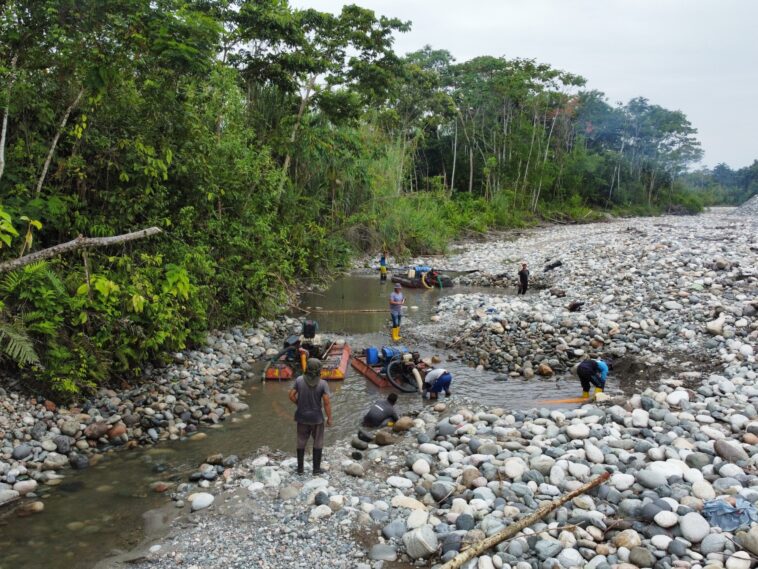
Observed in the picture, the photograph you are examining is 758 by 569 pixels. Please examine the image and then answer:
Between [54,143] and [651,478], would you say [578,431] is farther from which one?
[54,143]

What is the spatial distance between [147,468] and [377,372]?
184 inches

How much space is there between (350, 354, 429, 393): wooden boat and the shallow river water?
144 millimetres

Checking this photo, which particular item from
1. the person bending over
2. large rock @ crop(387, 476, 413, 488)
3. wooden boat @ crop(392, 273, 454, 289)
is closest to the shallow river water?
the person bending over

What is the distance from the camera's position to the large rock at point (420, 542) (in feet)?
15.7

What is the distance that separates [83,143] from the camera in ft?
29.7

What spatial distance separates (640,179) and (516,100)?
73.9 feet

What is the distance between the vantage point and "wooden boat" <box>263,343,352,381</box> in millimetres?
10188

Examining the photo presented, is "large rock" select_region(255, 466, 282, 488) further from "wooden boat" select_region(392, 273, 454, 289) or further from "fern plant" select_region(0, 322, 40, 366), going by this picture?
"wooden boat" select_region(392, 273, 454, 289)

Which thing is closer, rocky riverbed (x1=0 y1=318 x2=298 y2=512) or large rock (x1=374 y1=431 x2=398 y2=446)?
rocky riverbed (x1=0 y1=318 x2=298 y2=512)

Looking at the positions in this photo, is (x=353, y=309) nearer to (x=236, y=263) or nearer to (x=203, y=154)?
(x=236, y=263)

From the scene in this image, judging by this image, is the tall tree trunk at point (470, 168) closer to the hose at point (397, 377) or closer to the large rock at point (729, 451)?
the hose at point (397, 377)

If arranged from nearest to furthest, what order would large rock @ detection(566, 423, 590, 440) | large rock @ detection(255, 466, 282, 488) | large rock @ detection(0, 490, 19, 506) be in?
large rock @ detection(0, 490, 19, 506) < large rock @ detection(255, 466, 282, 488) < large rock @ detection(566, 423, 590, 440)

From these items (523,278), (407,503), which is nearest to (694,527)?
(407,503)

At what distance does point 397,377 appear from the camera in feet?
33.3
